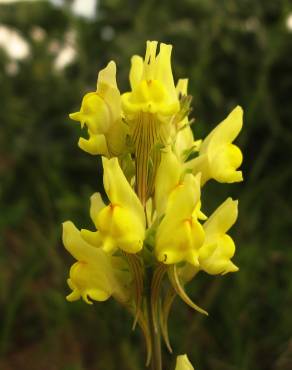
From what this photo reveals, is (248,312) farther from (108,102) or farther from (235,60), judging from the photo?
(235,60)

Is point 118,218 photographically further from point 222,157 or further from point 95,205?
point 222,157

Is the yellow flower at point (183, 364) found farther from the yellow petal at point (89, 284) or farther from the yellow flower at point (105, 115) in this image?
the yellow flower at point (105, 115)

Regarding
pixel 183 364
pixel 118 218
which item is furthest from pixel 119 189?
pixel 183 364

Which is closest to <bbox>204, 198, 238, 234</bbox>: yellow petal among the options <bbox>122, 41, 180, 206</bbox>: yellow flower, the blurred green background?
<bbox>122, 41, 180, 206</bbox>: yellow flower

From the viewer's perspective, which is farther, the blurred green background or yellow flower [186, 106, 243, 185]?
the blurred green background

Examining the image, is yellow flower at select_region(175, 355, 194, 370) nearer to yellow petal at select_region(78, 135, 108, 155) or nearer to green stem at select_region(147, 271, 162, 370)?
green stem at select_region(147, 271, 162, 370)

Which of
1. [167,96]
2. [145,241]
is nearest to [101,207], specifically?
[145,241]
